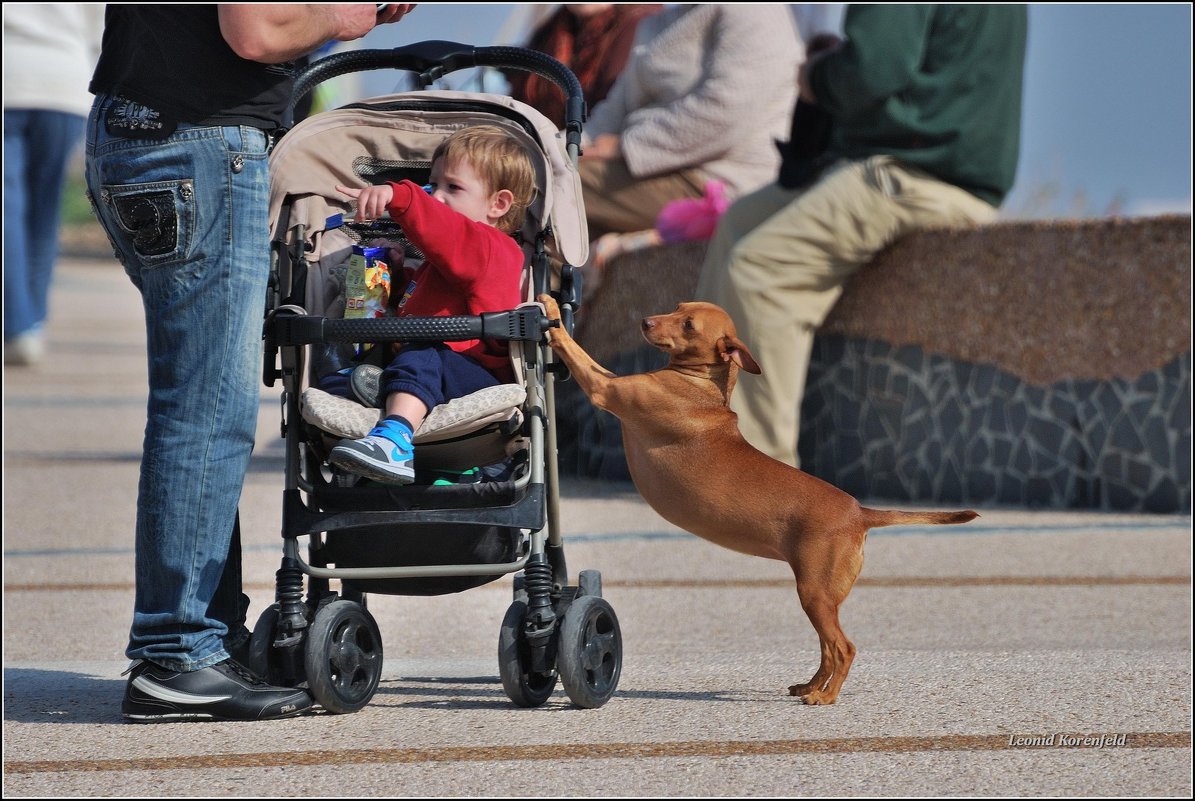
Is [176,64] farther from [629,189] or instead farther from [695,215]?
[629,189]

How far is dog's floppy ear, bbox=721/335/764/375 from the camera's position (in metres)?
3.58

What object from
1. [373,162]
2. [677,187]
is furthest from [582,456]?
[373,162]

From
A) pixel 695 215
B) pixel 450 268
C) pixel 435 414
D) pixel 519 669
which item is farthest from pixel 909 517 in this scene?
pixel 695 215

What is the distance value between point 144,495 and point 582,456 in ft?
16.2

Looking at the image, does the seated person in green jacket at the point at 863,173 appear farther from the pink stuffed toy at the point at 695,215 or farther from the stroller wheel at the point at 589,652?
the stroller wheel at the point at 589,652

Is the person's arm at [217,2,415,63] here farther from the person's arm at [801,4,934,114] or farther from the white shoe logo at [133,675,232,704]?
the person's arm at [801,4,934,114]

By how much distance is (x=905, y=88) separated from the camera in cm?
694

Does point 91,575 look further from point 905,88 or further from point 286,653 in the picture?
point 905,88

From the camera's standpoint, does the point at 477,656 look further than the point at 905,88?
No

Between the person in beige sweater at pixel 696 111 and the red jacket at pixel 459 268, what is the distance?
159 inches

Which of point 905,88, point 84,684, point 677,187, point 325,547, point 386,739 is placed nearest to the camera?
point 386,739

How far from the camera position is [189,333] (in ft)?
11.4

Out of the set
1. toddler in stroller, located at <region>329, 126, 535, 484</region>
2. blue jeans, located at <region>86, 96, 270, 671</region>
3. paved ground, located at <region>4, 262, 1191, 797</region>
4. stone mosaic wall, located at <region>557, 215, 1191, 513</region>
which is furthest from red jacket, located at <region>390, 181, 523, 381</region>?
stone mosaic wall, located at <region>557, 215, 1191, 513</region>

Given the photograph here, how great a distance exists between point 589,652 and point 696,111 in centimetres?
460
